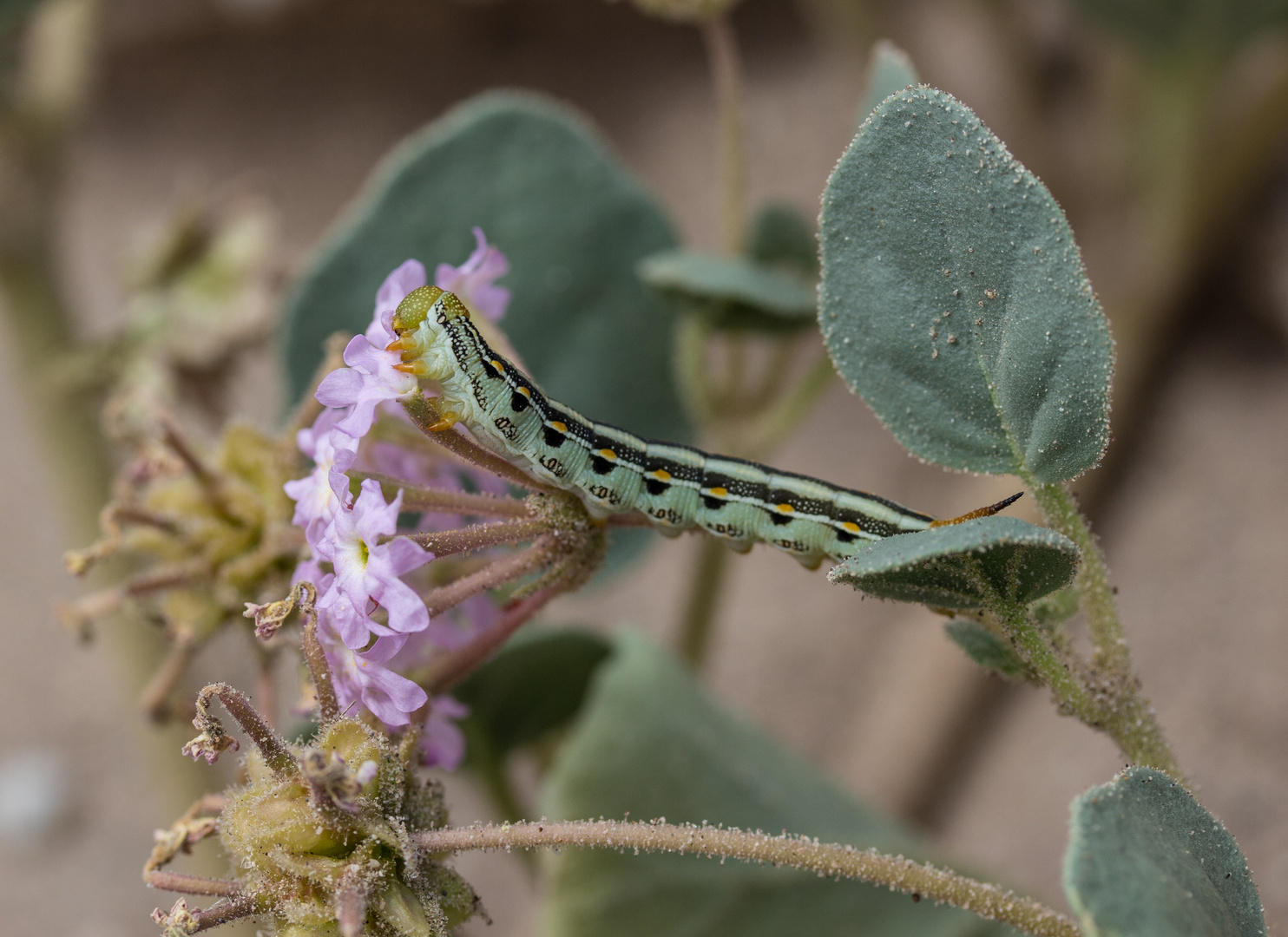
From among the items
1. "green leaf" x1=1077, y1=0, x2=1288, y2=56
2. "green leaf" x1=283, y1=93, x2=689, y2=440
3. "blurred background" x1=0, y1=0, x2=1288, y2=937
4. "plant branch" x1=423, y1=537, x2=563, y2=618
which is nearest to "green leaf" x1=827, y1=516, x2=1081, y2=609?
"plant branch" x1=423, y1=537, x2=563, y2=618

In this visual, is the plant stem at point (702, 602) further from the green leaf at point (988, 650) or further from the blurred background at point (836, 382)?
the green leaf at point (988, 650)

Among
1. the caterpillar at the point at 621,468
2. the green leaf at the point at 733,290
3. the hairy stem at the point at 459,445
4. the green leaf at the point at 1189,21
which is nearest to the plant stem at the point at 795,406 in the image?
the green leaf at the point at 733,290

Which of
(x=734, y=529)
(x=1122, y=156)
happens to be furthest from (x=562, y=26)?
(x=734, y=529)

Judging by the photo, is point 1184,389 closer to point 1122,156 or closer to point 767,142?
point 1122,156

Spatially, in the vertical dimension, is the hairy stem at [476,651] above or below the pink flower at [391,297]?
below

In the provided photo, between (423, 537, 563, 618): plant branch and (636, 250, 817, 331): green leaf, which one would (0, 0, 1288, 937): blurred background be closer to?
(636, 250, 817, 331): green leaf

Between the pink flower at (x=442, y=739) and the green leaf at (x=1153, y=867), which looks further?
the pink flower at (x=442, y=739)

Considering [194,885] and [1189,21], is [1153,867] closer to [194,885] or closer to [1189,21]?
[194,885]
